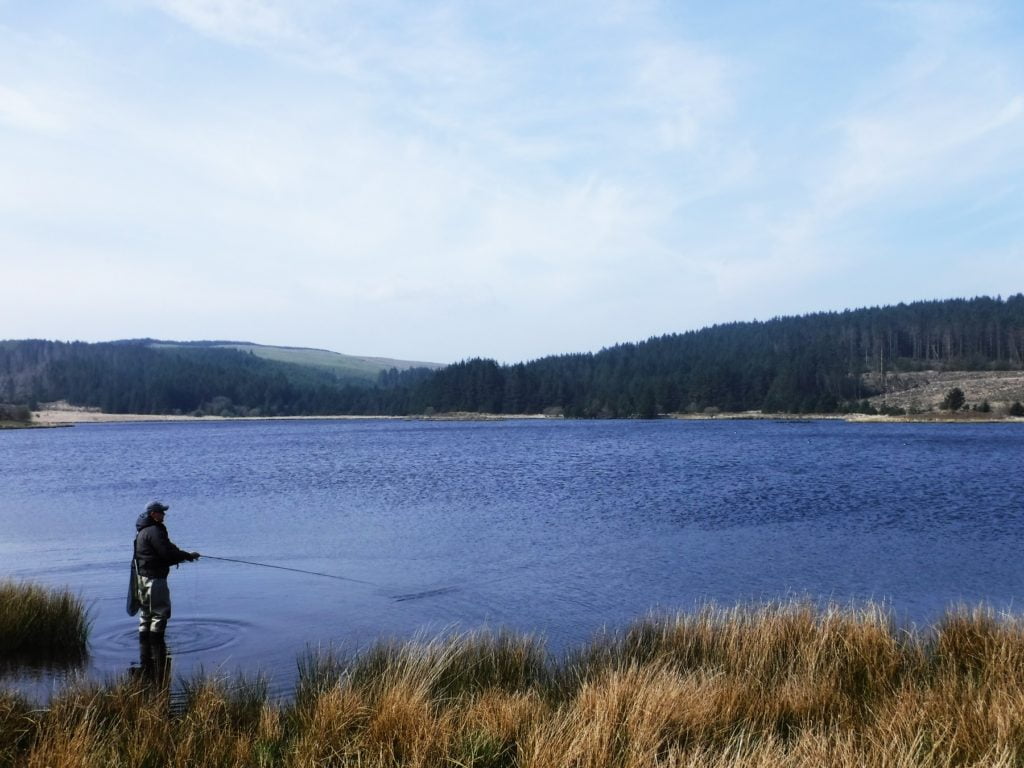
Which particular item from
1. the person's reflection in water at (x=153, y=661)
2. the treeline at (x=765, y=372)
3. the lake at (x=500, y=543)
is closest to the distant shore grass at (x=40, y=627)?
the lake at (x=500, y=543)

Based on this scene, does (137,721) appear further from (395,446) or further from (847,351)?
(847,351)

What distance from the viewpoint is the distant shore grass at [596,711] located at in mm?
6867

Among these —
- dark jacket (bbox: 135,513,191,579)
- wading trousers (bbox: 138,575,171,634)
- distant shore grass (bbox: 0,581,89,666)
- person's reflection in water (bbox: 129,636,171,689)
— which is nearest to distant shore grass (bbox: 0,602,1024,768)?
person's reflection in water (bbox: 129,636,171,689)

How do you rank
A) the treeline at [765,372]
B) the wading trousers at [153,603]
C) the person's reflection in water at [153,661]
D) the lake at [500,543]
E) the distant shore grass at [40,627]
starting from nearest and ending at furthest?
the person's reflection in water at [153,661] → the distant shore grass at [40,627] → the wading trousers at [153,603] → the lake at [500,543] → the treeline at [765,372]

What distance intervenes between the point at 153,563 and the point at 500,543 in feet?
42.9

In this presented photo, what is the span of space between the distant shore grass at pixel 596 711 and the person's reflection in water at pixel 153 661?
75.8 inches

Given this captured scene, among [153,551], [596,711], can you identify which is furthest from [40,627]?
[596,711]

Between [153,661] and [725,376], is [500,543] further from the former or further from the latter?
[725,376]

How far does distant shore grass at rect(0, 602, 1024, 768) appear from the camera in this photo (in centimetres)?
687

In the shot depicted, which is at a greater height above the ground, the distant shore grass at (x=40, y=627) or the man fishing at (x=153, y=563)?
the man fishing at (x=153, y=563)

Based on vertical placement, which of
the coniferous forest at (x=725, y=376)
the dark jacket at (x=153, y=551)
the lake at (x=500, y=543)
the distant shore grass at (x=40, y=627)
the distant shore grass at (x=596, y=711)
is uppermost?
the coniferous forest at (x=725, y=376)

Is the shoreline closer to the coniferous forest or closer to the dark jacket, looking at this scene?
the coniferous forest

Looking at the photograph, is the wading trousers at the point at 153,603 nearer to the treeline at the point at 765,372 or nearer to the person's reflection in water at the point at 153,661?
the person's reflection in water at the point at 153,661

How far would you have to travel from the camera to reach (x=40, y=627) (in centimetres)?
1306
